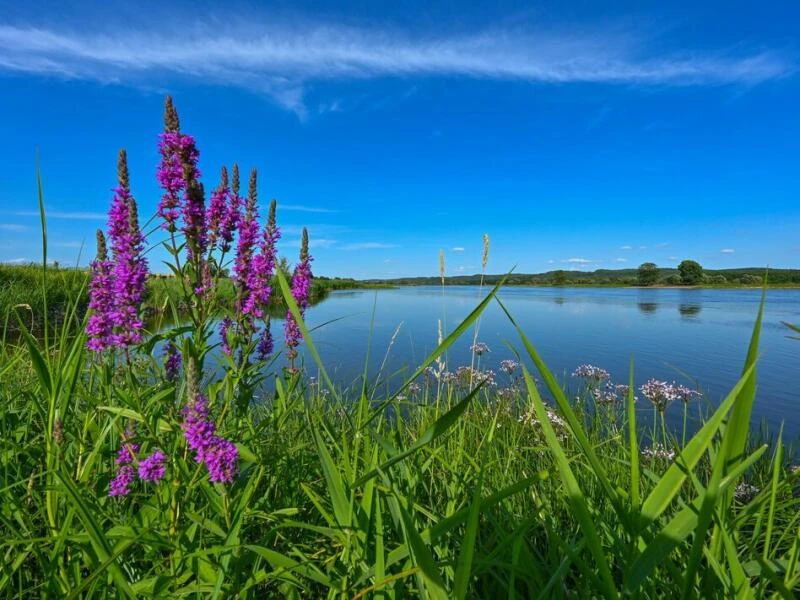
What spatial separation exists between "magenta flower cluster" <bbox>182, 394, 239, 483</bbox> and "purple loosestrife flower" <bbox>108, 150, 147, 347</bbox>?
0.82 meters

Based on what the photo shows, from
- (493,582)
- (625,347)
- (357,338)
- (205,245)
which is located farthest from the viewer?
(357,338)

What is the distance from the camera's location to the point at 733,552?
0.98 metres

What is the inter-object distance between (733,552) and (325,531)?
Answer: 102 centimetres

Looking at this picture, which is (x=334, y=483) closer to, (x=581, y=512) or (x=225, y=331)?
(x=581, y=512)

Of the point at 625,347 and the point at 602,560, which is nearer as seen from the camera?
the point at 602,560

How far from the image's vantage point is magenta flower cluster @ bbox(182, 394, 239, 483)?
1.35 m

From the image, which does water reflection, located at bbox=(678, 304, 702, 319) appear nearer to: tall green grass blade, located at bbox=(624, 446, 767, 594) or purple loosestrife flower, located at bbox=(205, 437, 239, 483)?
tall green grass blade, located at bbox=(624, 446, 767, 594)

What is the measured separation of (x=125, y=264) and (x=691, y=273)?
83.5 metres

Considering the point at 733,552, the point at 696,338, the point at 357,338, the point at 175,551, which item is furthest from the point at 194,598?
the point at 696,338

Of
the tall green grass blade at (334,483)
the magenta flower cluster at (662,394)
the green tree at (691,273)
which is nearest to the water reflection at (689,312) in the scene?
the magenta flower cluster at (662,394)

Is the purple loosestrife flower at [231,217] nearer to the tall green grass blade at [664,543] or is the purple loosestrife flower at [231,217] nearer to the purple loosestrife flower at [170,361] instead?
the purple loosestrife flower at [170,361]

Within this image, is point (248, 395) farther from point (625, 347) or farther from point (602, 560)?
point (625, 347)

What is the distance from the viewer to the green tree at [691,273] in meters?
69.2

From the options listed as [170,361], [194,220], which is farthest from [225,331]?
[194,220]
